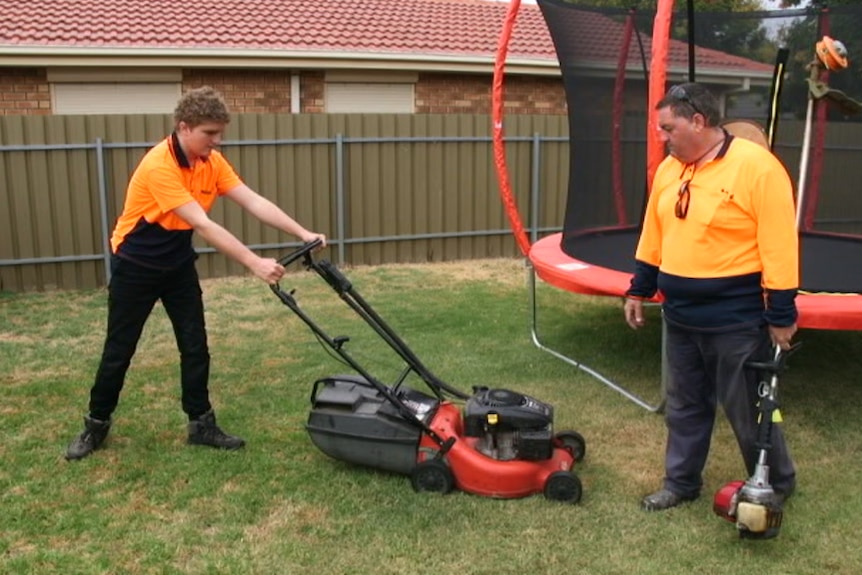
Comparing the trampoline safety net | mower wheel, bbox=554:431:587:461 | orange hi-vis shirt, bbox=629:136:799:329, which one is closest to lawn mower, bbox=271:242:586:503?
mower wheel, bbox=554:431:587:461

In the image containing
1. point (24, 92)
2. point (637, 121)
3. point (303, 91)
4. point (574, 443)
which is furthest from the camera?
point (303, 91)

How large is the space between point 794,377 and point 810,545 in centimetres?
230

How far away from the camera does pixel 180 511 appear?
11.2ft

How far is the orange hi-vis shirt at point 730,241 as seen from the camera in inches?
112

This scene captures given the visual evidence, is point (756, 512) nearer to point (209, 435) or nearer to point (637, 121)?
point (209, 435)

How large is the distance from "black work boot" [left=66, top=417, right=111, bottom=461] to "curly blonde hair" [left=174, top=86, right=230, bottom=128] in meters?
1.44

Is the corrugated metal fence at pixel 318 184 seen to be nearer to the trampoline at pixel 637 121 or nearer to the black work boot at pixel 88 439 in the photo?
the trampoline at pixel 637 121

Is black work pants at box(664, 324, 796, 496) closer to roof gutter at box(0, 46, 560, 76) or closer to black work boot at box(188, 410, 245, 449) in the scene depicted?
black work boot at box(188, 410, 245, 449)

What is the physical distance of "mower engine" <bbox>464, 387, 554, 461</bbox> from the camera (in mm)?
3383

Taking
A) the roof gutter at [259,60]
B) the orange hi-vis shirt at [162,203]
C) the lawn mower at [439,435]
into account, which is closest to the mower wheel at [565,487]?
the lawn mower at [439,435]

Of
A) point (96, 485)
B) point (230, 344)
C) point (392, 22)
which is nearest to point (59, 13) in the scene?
point (392, 22)

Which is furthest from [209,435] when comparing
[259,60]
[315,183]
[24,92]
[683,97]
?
[24,92]

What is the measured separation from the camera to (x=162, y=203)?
3.49 m

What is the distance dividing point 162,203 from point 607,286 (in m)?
2.36
